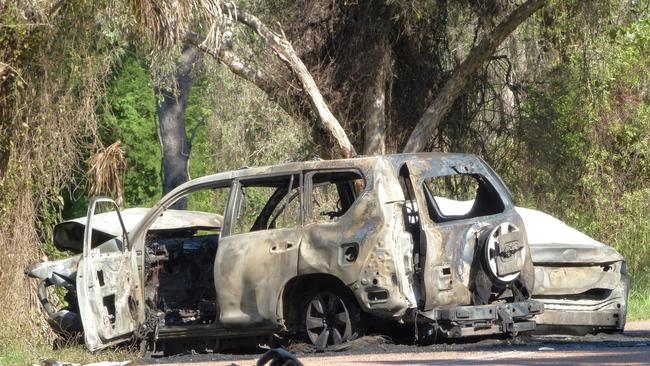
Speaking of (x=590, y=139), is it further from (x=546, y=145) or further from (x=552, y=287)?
(x=552, y=287)

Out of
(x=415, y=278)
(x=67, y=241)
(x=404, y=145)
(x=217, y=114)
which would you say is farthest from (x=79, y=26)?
(x=217, y=114)

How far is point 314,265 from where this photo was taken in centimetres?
1103

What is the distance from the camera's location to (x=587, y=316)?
1185cm

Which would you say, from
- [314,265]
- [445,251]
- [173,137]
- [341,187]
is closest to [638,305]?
[341,187]

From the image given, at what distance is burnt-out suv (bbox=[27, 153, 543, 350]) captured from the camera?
35.6ft

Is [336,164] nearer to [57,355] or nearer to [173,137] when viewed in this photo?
[57,355]

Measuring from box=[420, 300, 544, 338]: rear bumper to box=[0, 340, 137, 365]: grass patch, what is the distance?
9.21 ft

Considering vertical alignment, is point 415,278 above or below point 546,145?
below

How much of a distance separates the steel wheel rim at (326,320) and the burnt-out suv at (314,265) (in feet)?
0.04

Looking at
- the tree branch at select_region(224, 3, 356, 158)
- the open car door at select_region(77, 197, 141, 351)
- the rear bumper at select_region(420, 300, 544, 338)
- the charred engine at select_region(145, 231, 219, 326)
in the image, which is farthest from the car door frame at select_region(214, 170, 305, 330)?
the tree branch at select_region(224, 3, 356, 158)

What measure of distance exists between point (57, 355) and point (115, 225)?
1458 mm

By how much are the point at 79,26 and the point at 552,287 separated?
594 cm

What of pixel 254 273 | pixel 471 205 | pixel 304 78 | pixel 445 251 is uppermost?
pixel 304 78

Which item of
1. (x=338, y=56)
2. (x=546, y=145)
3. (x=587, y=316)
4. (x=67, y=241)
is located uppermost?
(x=338, y=56)
